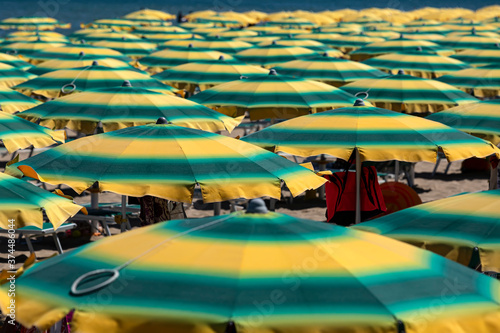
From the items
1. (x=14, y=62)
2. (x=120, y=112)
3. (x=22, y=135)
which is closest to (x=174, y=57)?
(x=14, y=62)

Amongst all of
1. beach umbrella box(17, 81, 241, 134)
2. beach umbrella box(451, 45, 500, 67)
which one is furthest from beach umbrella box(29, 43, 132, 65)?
beach umbrella box(451, 45, 500, 67)

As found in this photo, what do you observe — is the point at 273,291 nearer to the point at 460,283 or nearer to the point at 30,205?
the point at 460,283

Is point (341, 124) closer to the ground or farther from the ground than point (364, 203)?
farther from the ground

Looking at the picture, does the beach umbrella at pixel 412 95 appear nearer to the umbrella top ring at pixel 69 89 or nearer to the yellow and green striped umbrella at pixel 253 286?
the umbrella top ring at pixel 69 89

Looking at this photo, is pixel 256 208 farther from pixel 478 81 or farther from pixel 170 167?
pixel 478 81

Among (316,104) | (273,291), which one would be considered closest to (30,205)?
(273,291)

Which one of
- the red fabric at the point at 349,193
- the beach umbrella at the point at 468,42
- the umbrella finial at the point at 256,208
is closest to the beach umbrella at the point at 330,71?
the red fabric at the point at 349,193
